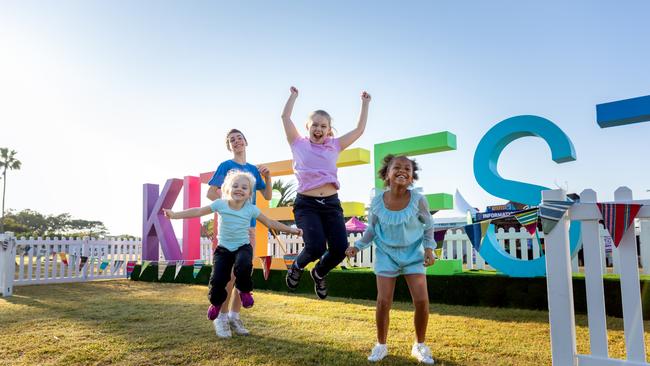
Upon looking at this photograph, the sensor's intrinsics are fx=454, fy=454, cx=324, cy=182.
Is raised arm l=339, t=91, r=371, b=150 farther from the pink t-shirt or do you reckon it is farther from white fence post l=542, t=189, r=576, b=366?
white fence post l=542, t=189, r=576, b=366

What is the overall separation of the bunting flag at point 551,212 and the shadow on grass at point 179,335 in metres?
1.30

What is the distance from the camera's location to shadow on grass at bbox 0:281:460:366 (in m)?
3.70

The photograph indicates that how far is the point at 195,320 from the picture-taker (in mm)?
5539

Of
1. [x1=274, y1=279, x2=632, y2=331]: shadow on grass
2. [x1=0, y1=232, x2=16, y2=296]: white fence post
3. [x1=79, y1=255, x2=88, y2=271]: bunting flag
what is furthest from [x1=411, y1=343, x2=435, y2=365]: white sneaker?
[x1=79, y1=255, x2=88, y2=271]: bunting flag

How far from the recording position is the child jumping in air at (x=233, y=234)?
4.07 m

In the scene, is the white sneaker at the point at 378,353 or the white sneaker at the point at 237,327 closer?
the white sneaker at the point at 378,353

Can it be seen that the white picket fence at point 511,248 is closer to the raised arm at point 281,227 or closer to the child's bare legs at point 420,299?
the raised arm at point 281,227

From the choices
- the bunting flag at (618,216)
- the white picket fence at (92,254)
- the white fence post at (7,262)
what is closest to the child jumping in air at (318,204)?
the bunting flag at (618,216)

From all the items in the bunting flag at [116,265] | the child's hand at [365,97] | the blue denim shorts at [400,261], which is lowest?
the bunting flag at [116,265]

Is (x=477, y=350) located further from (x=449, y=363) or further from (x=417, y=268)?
(x=417, y=268)

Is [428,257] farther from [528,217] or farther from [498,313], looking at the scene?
[498,313]

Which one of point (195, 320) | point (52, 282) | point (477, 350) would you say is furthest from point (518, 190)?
point (52, 282)

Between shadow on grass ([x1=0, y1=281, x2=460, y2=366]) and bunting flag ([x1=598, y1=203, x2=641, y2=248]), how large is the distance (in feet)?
5.05

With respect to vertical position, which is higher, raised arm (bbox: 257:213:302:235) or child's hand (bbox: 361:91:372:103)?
child's hand (bbox: 361:91:372:103)
